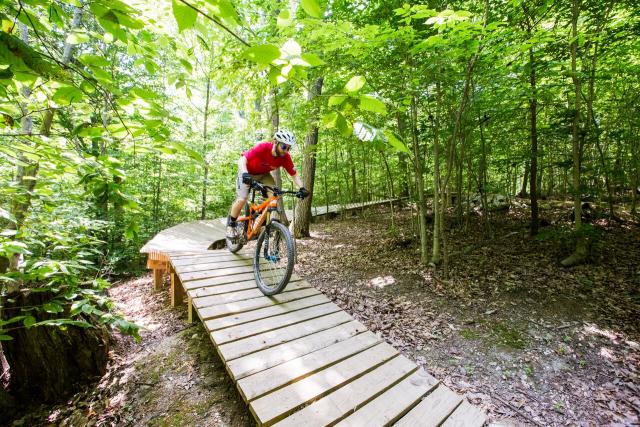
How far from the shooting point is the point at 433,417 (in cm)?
210

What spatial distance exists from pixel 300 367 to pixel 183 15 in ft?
8.13

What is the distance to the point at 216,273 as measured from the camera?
4.14 metres

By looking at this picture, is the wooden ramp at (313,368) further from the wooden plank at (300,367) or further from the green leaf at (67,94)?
the green leaf at (67,94)

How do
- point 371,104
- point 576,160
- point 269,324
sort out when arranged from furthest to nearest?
1. point 576,160
2. point 269,324
3. point 371,104

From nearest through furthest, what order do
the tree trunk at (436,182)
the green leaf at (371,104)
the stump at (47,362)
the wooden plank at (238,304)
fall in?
the green leaf at (371,104)
the wooden plank at (238,304)
the stump at (47,362)
the tree trunk at (436,182)

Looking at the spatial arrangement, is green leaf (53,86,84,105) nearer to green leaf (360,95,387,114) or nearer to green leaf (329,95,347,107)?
green leaf (329,95,347,107)

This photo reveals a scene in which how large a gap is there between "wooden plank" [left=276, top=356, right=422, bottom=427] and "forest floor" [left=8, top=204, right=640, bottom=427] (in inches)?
28.8

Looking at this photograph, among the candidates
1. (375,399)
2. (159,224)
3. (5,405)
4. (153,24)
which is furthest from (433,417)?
(159,224)

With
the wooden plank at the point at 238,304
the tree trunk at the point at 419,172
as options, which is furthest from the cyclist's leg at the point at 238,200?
Answer: the tree trunk at the point at 419,172

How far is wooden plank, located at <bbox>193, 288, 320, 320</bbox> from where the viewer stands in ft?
10.2

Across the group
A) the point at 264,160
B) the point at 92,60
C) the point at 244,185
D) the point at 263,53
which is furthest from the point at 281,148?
the point at 263,53

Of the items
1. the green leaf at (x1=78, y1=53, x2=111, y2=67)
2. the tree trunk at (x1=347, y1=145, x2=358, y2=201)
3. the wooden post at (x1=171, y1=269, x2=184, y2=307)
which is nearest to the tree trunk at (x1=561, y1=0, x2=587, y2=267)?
the green leaf at (x1=78, y1=53, x2=111, y2=67)

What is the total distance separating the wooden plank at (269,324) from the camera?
275 cm

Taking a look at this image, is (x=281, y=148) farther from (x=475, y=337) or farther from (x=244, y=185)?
(x=475, y=337)
